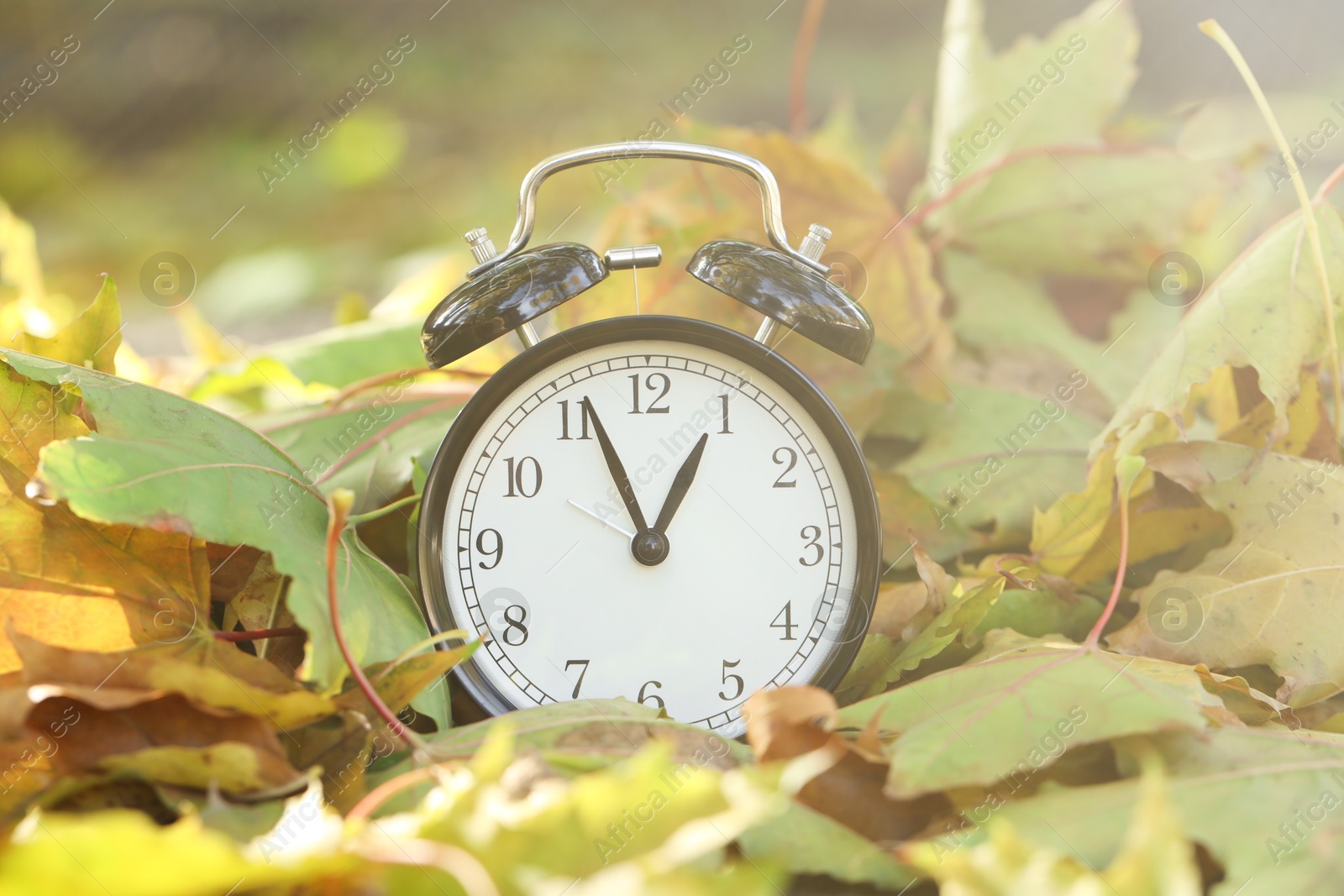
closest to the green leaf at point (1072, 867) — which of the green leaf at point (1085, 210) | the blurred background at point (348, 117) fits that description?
the green leaf at point (1085, 210)

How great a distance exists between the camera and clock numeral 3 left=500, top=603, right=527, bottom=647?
28.4 inches

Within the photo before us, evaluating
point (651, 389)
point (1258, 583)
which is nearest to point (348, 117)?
point (651, 389)

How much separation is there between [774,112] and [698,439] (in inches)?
103

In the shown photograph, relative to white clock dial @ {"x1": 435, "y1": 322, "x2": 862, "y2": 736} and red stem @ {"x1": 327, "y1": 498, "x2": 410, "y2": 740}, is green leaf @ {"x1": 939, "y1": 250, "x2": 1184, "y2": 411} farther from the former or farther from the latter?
red stem @ {"x1": 327, "y1": 498, "x2": 410, "y2": 740}

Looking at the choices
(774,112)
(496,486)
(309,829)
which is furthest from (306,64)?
(309,829)

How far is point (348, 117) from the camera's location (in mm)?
3477

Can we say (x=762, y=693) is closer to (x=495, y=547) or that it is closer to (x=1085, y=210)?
(x=495, y=547)

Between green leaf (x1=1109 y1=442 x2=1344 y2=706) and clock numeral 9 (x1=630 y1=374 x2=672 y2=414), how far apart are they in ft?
1.27

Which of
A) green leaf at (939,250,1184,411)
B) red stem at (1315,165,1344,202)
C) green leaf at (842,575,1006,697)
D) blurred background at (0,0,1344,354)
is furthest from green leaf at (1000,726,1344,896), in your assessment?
blurred background at (0,0,1344,354)

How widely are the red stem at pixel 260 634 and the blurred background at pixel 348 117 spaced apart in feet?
6.19

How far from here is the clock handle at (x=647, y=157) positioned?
756 millimetres

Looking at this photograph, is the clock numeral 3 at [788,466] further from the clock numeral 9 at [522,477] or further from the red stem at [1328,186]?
the red stem at [1328,186]

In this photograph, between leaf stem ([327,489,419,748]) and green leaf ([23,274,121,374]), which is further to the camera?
green leaf ([23,274,121,374])

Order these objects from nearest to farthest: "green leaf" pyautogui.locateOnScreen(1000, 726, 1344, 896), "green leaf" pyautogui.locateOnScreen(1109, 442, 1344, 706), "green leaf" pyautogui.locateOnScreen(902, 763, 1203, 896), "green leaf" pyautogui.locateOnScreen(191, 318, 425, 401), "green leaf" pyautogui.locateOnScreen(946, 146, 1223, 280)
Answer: "green leaf" pyautogui.locateOnScreen(902, 763, 1203, 896)
"green leaf" pyautogui.locateOnScreen(1000, 726, 1344, 896)
"green leaf" pyautogui.locateOnScreen(1109, 442, 1344, 706)
"green leaf" pyautogui.locateOnScreen(191, 318, 425, 401)
"green leaf" pyautogui.locateOnScreen(946, 146, 1223, 280)
